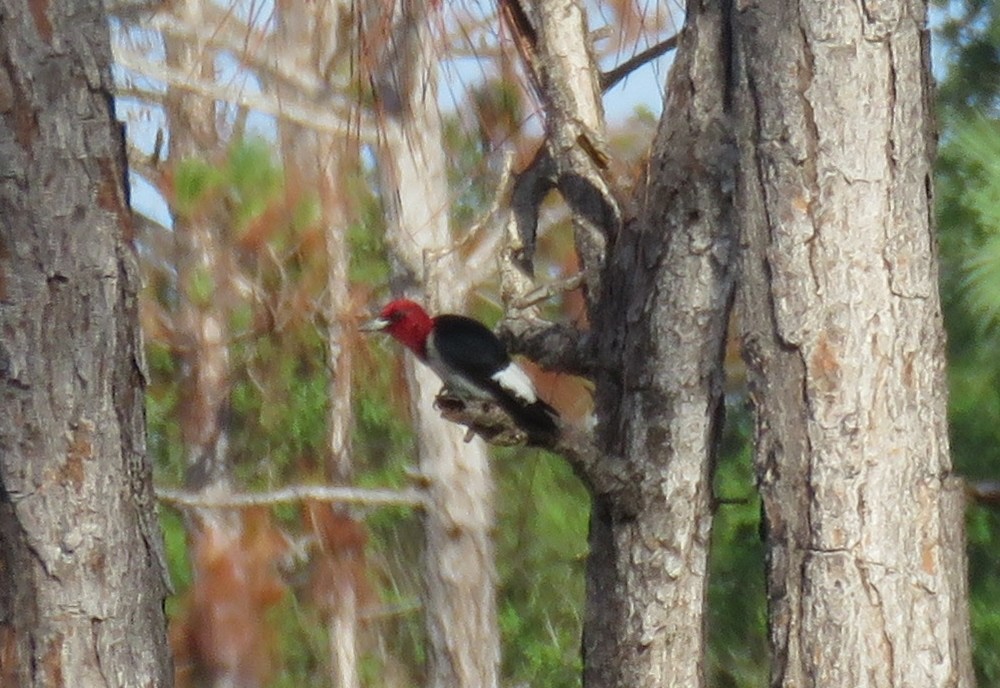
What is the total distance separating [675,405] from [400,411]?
6015 mm

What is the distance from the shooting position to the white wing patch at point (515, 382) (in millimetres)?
4164

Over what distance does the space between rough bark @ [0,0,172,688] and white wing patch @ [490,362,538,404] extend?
1150mm

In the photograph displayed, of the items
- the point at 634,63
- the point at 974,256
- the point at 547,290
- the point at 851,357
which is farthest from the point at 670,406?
the point at 634,63

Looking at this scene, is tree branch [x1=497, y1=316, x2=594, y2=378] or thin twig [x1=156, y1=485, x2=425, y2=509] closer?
tree branch [x1=497, y1=316, x2=594, y2=378]

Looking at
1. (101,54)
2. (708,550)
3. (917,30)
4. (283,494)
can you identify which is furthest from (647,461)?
(283,494)

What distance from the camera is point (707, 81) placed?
153 inches

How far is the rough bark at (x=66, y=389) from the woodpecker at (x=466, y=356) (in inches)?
37.5

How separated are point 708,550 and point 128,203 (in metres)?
1.71

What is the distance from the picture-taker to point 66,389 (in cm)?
333

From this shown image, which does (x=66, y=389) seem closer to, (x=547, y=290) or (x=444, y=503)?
(x=547, y=290)

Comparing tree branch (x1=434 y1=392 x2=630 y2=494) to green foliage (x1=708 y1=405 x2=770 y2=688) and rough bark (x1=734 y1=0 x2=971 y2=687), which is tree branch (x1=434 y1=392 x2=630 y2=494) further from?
green foliage (x1=708 y1=405 x2=770 y2=688)

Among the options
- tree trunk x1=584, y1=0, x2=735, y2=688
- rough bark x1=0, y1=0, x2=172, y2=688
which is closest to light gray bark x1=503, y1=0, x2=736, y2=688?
tree trunk x1=584, y1=0, x2=735, y2=688

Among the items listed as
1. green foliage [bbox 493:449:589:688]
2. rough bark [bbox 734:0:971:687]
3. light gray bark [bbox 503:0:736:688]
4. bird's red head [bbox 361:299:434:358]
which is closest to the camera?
rough bark [bbox 734:0:971:687]

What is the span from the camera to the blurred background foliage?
4785mm
